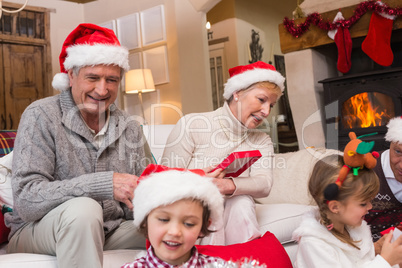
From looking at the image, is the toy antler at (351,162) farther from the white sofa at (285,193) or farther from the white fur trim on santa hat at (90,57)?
the white fur trim on santa hat at (90,57)

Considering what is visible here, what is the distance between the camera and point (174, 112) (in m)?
5.73

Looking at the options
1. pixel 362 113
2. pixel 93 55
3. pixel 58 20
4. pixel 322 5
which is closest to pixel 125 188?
A: pixel 93 55

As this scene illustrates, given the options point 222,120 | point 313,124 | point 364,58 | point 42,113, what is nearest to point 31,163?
point 42,113

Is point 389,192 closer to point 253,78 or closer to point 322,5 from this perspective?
point 253,78

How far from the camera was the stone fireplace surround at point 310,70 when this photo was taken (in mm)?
4125

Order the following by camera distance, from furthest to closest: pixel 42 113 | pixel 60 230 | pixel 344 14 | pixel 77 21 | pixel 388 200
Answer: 1. pixel 77 21
2. pixel 344 14
3. pixel 388 200
4. pixel 42 113
5. pixel 60 230

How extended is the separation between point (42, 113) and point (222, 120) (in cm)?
88

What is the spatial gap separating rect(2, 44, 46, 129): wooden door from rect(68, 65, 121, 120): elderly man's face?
14.2ft

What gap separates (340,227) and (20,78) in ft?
17.4

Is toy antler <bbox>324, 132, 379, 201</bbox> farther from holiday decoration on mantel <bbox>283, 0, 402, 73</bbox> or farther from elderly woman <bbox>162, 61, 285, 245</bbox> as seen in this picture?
holiday decoration on mantel <bbox>283, 0, 402, 73</bbox>

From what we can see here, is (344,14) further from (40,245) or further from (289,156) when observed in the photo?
(40,245)

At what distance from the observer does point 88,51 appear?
1.89m

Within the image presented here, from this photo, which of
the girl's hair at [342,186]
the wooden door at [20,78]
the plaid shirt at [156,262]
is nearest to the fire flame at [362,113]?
the girl's hair at [342,186]

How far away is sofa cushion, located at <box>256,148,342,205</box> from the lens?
8.80 ft
